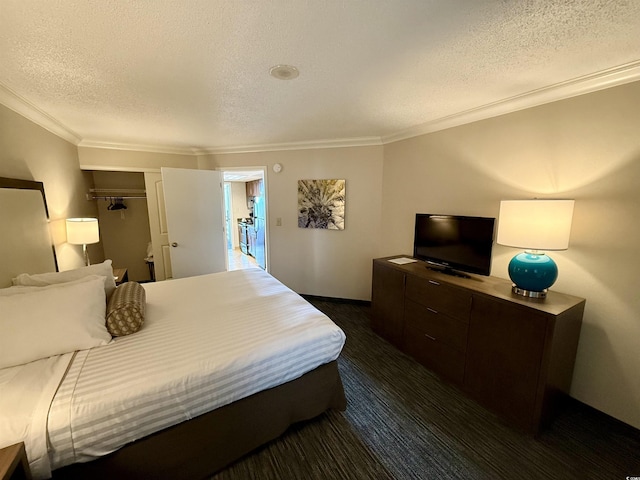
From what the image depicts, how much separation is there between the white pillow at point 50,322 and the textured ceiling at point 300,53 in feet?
4.45

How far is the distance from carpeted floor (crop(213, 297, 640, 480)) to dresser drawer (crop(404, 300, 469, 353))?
0.40 metres

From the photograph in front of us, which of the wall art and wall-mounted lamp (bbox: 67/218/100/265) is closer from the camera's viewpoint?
wall-mounted lamp (bbox: 67/218/100/265)

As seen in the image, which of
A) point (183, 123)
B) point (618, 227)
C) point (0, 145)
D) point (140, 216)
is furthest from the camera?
point (140, 216)

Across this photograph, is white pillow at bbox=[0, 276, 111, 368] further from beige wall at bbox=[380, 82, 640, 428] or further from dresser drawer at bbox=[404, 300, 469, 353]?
beige wall at bbox=[380, 82, 640, 428]

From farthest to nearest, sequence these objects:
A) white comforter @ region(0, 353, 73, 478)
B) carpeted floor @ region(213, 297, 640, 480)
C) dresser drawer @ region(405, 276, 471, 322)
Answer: dresser drawer @ region(405, 276, 471, 322)
carpeted floor @ region(213, 297, 640, 480)
white comforter @ region(0, 353, 73, 478)

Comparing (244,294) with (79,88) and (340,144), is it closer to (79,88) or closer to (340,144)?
(79,88)

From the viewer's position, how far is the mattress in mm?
1071

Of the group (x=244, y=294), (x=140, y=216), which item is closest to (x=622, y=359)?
(x=244, y=294)

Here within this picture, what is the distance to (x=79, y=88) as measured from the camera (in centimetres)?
183

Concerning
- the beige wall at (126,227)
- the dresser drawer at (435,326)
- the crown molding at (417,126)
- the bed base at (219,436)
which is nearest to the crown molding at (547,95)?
the crown molding at (417,126)

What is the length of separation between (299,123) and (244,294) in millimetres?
1853

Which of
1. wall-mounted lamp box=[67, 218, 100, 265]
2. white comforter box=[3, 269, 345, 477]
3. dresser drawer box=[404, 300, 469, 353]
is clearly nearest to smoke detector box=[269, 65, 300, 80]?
white comforter box=[3, 269, 345, 477]

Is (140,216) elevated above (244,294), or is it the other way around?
(140,216)

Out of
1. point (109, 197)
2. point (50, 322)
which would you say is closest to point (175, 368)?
point (50, 322)
